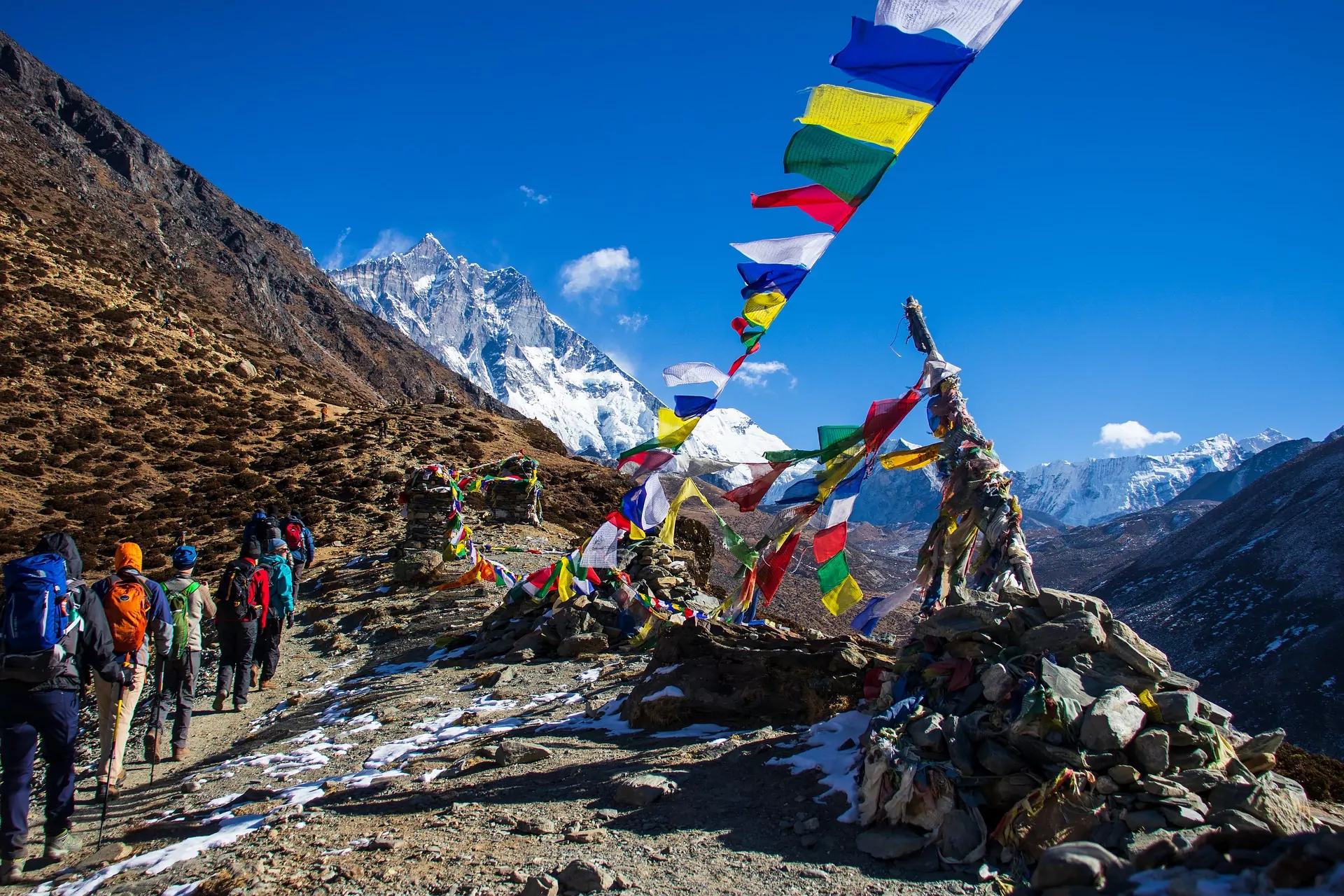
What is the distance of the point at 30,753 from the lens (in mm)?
5078

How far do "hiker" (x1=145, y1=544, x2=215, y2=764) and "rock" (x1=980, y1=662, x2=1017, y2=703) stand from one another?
703cm

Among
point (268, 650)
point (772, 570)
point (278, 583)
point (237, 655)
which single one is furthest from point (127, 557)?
point (772, 570)

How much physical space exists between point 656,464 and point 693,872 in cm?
573

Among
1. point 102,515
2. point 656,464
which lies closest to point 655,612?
point 656,464

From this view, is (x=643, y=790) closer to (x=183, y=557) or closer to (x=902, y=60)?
(x=902, y=60)

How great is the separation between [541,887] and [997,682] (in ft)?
9.81

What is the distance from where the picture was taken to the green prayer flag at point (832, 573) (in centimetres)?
862

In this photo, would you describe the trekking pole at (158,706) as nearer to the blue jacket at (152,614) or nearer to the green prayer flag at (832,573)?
the blue jacket at (152,614)

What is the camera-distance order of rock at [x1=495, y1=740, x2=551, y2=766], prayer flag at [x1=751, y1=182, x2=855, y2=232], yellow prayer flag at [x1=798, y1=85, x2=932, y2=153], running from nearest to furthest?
1. yellow prayer flag at [x1=798, y1=85, x2=932, y2=153]
2. prayer flag at [x1=751, y1=182, x2=855, y2=232]
3. rock at [x1=495, y1=740, x2=551, y2=766]

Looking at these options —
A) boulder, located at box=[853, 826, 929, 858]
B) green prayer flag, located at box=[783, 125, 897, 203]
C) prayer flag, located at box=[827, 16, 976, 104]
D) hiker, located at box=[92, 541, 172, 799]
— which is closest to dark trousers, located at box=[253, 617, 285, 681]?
hiker, located at box=[92, 541, 172, 799]

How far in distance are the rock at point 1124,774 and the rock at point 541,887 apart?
3.01 m

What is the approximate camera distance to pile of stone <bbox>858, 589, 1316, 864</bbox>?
3.84m

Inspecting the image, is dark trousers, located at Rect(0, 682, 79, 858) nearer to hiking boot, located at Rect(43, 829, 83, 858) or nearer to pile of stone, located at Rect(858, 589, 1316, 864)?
hiking boot, located at Rect(43, 829, 83, 858)

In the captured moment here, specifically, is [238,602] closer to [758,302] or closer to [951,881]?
[758,302]
